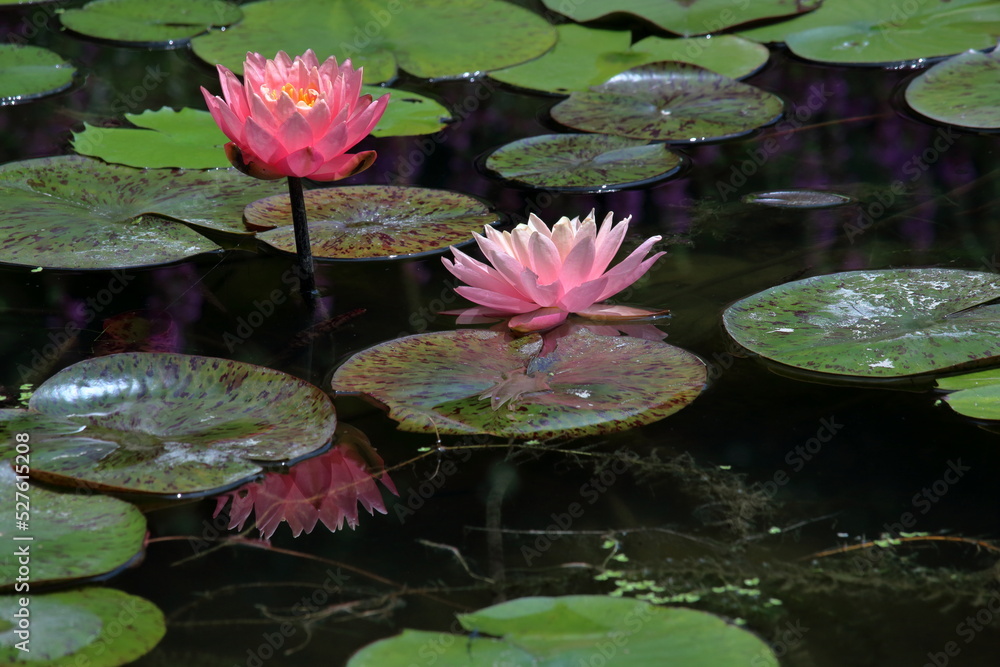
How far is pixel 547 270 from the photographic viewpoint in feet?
6.51

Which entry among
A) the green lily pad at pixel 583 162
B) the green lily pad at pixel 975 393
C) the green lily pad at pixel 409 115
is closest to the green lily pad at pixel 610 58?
the green lily pad at pixel 409 115

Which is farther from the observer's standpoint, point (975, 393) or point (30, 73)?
point (30, 73)

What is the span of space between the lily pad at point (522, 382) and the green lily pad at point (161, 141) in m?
1.26

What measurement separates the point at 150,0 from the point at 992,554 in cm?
434

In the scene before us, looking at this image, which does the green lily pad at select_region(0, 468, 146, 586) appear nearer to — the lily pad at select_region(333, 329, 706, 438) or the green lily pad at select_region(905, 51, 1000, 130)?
the lily pad at select_region(333, 329, 706, 438)

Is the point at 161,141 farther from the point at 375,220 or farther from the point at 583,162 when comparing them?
the point at 583,162

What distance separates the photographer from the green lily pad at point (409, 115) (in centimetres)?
316

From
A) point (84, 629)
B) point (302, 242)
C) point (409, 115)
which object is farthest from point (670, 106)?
point (84, 629)

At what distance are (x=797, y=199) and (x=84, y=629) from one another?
213 centimetres

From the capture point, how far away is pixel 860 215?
2.57 meters

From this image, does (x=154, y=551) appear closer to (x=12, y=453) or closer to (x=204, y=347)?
(x=12, y=453)

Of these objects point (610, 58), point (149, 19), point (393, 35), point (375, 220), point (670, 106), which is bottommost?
point (375, 220)

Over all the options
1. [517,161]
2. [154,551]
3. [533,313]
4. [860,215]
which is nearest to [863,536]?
[533,313]

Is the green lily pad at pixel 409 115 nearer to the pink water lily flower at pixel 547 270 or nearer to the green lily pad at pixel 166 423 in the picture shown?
the pink water lily flower at pixel 547 270
